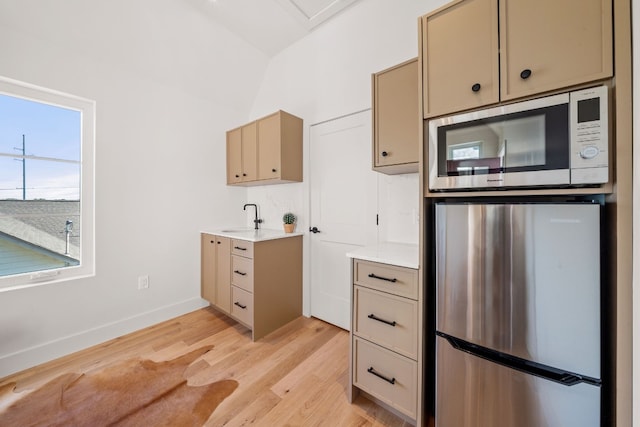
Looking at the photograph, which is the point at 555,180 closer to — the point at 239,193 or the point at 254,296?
the point at 254,296

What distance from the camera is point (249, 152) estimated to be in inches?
110

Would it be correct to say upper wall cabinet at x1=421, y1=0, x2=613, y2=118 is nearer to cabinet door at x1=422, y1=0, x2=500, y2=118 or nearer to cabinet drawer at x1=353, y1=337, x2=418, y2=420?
cabinet door at x1=422, y1=0, x2=500, y2=118

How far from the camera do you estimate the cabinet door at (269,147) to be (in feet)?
8.15

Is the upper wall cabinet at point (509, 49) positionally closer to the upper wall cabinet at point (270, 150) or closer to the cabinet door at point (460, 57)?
the cabinet door at point (460, 57)

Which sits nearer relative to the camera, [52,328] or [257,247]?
[52,328]

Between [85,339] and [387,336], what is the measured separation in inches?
99.5

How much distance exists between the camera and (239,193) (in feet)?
10.8

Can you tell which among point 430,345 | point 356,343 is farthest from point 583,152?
point 356,343

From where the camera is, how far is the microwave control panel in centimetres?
86

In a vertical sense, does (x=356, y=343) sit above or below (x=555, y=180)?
below

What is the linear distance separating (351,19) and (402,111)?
130cm

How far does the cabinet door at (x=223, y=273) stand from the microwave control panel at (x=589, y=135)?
2.48 meters

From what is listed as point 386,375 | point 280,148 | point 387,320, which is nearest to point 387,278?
point 387,320

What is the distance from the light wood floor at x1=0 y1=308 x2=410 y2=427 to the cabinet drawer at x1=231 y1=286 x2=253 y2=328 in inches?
6.0
